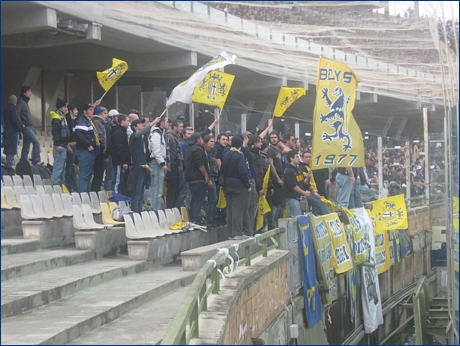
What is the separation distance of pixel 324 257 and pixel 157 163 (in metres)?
3.28

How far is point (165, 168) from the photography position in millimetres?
12266

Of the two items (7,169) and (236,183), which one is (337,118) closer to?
(236,183)

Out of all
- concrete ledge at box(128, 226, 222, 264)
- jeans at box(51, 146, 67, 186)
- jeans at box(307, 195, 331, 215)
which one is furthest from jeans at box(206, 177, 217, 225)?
jeans at box(51, 146, 67, 186)

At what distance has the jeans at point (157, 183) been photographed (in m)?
12.3

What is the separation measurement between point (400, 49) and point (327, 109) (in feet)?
20.7

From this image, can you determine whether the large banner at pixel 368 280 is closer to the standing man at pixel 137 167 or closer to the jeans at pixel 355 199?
the jeans at pixel 355 199

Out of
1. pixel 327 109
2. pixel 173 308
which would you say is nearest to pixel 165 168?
pixel 327 109

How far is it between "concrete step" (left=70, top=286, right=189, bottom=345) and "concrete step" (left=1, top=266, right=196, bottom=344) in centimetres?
7

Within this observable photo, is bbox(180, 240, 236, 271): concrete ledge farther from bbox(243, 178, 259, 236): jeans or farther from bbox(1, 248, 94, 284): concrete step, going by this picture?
bbox(243, 178, 259, 236): jeans

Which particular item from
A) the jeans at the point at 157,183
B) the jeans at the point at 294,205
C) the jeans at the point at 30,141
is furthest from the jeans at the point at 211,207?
the jeans at the point at 30,141

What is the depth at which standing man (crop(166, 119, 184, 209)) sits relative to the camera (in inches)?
510

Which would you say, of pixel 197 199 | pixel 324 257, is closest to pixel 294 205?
pixel 324 257

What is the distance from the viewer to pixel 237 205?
12.2m

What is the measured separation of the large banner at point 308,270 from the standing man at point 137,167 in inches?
97.5
